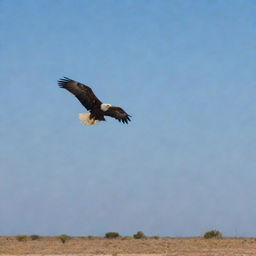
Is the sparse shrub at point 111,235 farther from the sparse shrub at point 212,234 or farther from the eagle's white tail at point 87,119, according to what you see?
the eagle's white tail at point 87,119

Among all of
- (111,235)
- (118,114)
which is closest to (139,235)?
(111,235)

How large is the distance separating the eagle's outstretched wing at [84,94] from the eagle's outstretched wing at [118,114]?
1.77 meters

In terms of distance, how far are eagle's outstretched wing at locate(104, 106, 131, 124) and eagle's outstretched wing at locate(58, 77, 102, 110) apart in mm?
1773

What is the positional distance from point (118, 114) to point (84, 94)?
2340 millimetres

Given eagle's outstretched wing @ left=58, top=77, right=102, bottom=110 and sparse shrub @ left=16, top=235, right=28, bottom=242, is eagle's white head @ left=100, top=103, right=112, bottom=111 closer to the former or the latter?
eagle's outstretched wing @ left=58, top=77, right=102, bottom=110

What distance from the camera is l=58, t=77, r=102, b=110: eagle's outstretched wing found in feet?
104

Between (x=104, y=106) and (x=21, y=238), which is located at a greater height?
(x=21, y=238)

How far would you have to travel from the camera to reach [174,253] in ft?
146

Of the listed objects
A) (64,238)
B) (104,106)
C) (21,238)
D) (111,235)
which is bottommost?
(64,238)

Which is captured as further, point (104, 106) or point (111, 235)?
point (111, 235)

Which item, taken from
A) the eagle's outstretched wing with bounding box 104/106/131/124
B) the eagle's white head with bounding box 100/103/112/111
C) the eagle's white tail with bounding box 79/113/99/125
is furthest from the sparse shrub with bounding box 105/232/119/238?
the eagle's white tail with bounding box 79/113/99/125

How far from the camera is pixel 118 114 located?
33.5 metres

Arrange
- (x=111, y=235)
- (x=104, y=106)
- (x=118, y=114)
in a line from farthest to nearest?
(x=111, y=235), (x=118, y=114), (x=104, y=106)

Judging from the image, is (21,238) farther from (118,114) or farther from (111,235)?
(118,114)
